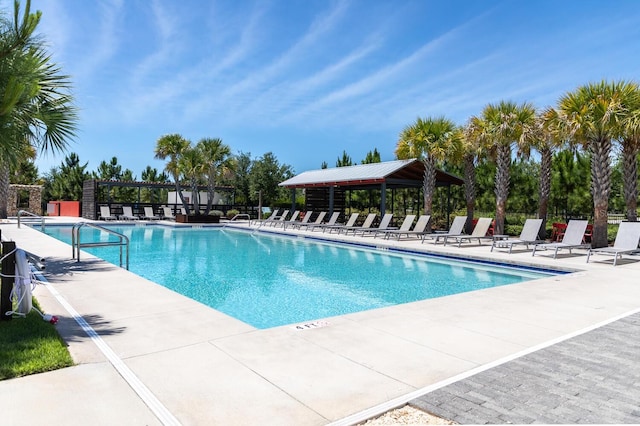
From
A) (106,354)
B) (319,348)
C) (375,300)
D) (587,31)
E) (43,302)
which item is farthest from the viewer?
(587,31)

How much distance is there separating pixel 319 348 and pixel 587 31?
1522cm

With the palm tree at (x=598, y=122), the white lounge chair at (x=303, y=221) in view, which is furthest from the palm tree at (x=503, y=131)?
the white lounge chair at (x=303, y=221)

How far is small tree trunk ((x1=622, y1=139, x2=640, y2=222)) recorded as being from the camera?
12.9 m

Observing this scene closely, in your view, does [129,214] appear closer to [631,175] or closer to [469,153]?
[469,153]

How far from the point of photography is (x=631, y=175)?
12977mm

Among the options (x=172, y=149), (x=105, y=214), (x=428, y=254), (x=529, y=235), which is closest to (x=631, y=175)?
(x=529, y=235)

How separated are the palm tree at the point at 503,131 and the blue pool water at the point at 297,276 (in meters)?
5.78

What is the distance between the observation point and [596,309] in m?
5.57

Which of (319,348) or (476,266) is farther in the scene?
(476,266)

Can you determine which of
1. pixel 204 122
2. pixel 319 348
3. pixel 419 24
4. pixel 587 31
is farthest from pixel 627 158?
pixel 204 122

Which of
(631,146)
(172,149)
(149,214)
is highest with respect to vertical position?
(172,149)

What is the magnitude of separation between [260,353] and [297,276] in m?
6.14

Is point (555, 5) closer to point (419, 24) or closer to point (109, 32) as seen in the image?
point (419, 24)

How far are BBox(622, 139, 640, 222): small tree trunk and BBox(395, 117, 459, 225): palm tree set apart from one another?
582cm
